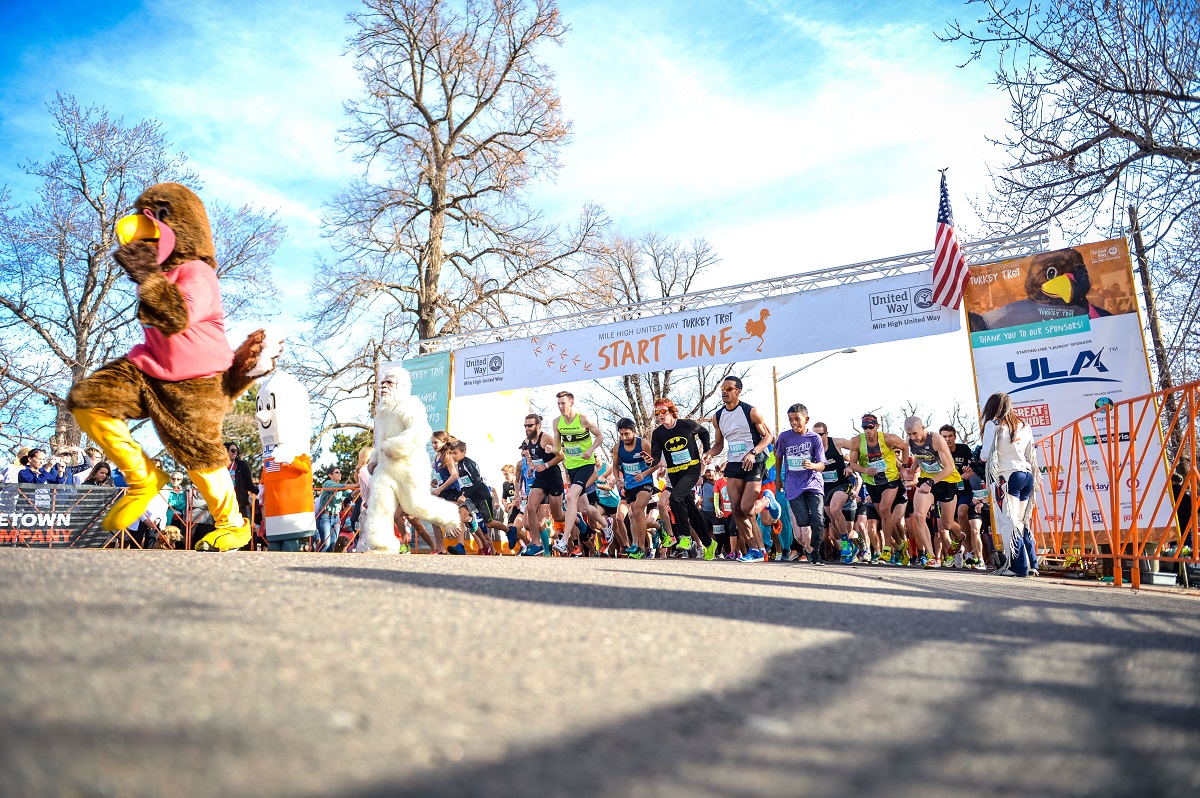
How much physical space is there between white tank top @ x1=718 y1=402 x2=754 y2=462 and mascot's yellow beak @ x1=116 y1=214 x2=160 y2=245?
20.3 feet

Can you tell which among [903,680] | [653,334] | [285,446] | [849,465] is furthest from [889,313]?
[903,680]

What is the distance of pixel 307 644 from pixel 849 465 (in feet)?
33.2

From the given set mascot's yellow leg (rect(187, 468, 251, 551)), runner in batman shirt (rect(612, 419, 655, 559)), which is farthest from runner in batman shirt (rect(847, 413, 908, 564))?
mascot's yellow leg (rect(187, 468, 251, 551))

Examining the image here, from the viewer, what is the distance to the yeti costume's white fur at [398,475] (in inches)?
301

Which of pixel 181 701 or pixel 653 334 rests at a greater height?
pixel 653 334

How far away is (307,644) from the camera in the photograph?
231 cm

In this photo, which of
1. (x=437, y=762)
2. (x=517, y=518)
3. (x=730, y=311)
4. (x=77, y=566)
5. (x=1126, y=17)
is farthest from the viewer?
(x=517, y=518)

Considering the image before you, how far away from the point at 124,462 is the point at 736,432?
626 cm

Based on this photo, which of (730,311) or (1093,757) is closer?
(1093,757)

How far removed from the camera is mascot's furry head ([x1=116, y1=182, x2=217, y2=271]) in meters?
5.82

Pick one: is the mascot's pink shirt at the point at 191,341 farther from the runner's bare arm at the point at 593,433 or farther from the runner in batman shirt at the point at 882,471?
the runner in batman shirt at the point at 882,471

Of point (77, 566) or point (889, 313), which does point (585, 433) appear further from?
point (77, 566)

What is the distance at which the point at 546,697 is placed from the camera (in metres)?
2.00

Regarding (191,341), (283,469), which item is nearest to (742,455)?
(283,469)
